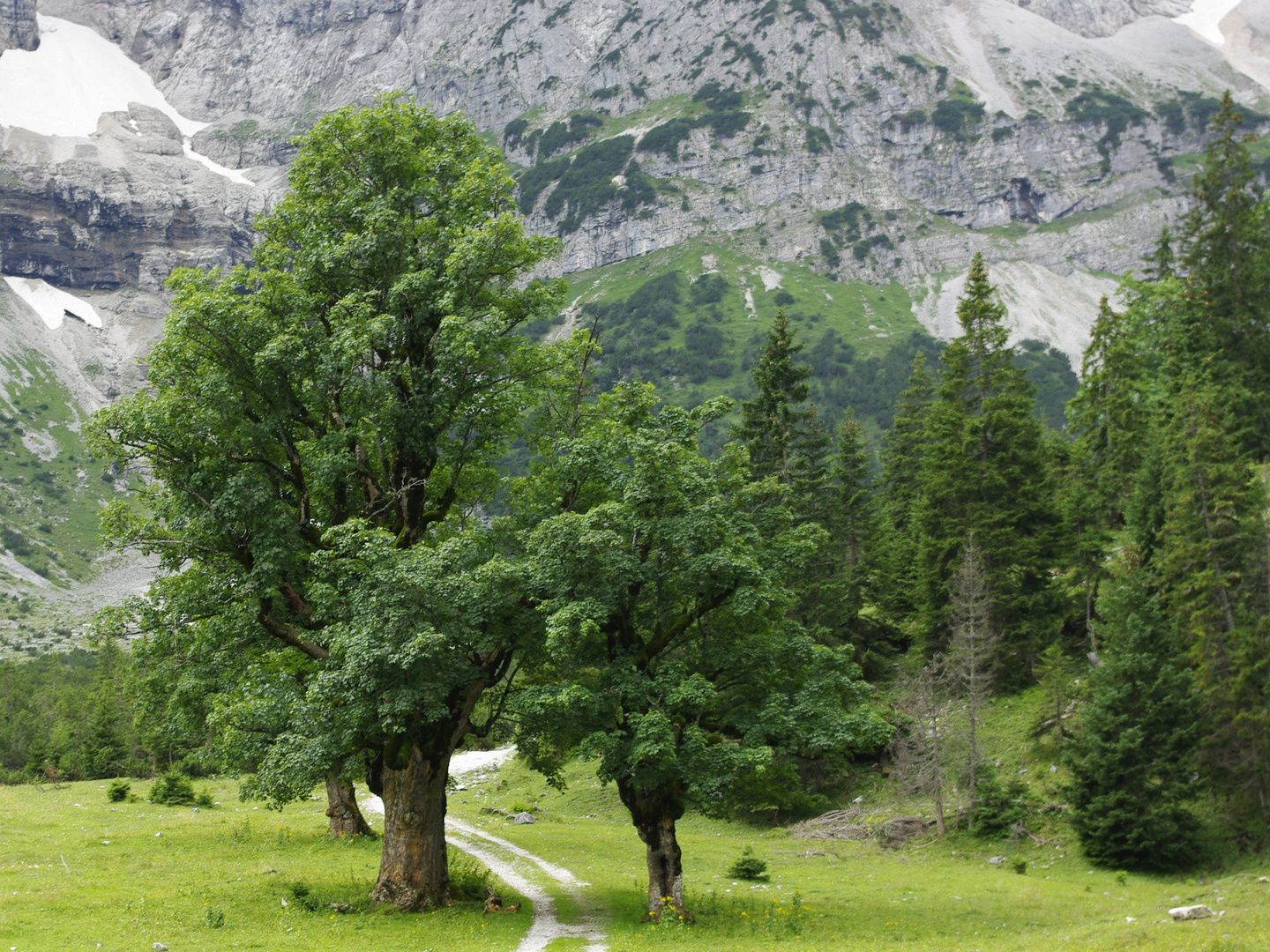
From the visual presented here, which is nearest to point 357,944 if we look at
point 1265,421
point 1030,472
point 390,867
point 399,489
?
point 390,867

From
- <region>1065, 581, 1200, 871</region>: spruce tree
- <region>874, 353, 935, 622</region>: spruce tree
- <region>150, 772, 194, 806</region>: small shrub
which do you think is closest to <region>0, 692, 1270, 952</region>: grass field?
<region>1065, 581, 1200, 871</region>: spruce tree

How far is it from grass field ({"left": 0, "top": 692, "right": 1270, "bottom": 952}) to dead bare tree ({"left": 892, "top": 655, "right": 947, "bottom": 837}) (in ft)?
5.53

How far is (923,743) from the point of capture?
1667 inches

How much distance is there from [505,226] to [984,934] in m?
21.3

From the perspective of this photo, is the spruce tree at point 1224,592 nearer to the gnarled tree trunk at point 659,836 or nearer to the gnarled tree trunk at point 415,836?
the gnarled tree trunk at point 659,836

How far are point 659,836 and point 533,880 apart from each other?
9260mm

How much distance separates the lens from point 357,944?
17.9 metres

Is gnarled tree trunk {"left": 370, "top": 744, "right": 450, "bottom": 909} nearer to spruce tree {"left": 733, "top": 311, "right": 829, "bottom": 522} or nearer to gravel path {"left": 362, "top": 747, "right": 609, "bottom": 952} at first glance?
gravel path {"left": 362, "top": 747, "right": 609, "bottom": 952}

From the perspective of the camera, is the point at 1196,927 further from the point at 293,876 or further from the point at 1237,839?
the point at 293,876

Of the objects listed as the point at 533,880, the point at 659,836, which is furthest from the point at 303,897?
the point at 533,880

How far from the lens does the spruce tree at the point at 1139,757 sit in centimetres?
3203

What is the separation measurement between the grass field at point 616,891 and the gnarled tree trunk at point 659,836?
1.08 meters

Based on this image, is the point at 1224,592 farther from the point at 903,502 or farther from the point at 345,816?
the point at 903,502

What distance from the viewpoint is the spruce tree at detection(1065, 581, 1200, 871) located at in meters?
32.0
